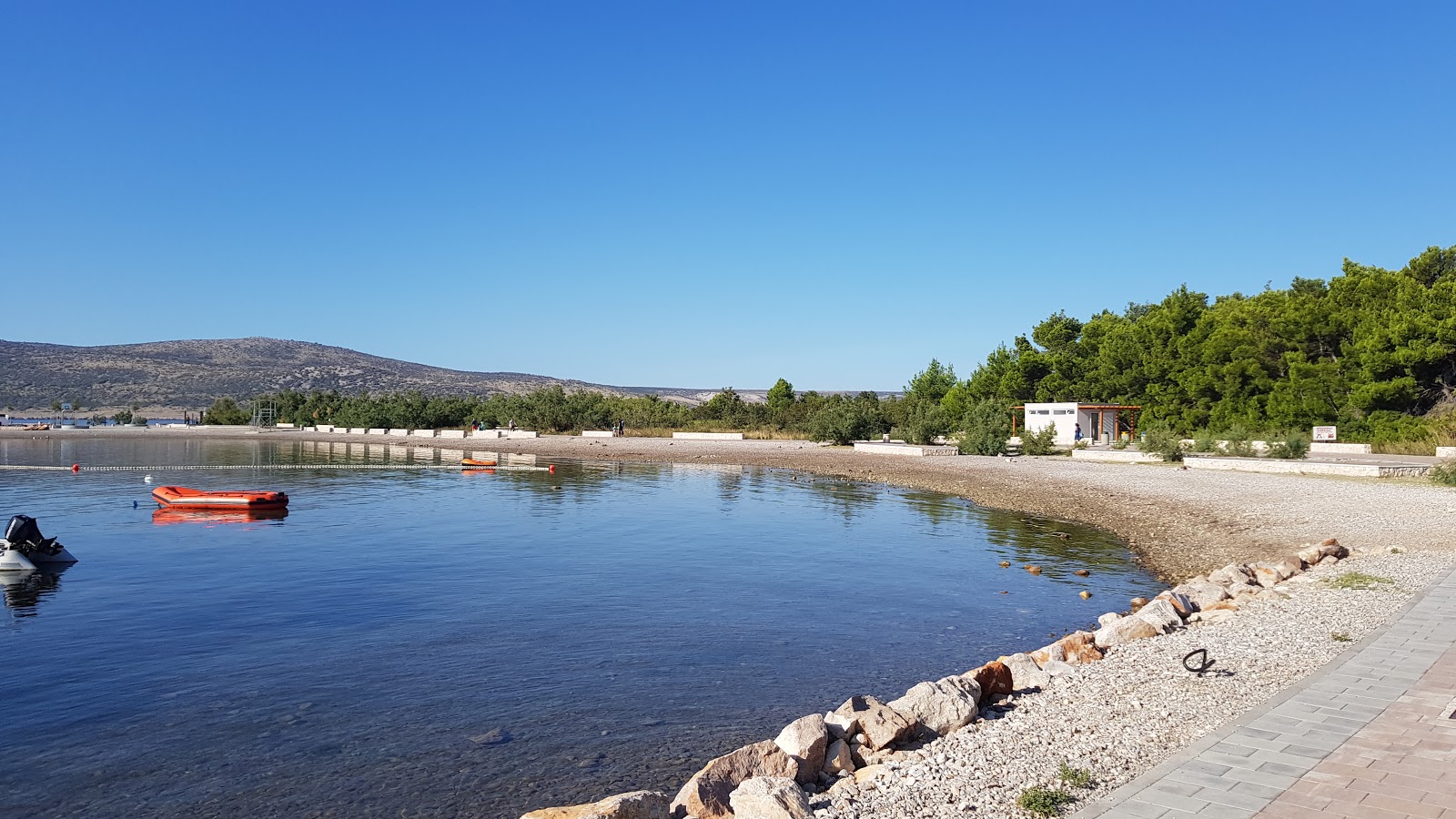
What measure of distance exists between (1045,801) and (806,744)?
66.2 inches

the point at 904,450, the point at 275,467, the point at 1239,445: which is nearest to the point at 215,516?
the point at 275,467

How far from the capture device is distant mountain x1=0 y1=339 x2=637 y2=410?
13025 centimetres

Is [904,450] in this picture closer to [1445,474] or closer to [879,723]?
[1445,474]

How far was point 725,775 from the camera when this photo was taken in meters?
5.96

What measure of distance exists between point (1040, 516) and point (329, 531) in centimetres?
1955

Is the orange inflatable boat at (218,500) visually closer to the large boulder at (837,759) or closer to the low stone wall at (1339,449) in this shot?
the large boulder at (837,759)

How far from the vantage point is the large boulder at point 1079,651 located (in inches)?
370

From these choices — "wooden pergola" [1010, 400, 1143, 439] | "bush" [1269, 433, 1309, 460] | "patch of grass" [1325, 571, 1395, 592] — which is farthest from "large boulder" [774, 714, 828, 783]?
"wooden pergola" [1010, 400, 1143, 439]

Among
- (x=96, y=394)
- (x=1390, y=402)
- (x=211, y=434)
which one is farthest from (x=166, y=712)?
(x=96, y=394)

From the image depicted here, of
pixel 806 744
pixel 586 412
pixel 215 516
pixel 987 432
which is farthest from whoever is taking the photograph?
pixel 586 412

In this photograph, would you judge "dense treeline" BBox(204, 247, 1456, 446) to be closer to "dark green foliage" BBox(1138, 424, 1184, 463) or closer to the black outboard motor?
"dark green foliage" BBox(1138, 424, 1184, 463)

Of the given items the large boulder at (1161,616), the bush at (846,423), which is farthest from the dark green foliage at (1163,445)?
the large boulder at (1161,616)

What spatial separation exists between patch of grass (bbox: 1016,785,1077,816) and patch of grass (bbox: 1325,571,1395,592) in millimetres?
8306

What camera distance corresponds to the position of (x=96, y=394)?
129 m
